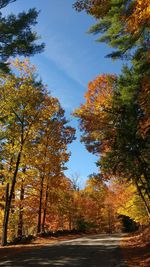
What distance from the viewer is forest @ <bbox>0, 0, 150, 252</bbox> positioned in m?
16.4

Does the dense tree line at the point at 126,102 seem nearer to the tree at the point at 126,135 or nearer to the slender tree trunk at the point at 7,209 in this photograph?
the tree at the point at 126,135

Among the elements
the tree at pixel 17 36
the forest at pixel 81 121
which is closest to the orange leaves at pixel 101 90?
the forest at pixel 81 121

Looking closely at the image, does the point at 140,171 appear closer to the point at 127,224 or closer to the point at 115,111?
the point at 115,111

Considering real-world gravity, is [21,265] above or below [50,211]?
below

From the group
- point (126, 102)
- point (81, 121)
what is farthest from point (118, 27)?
point (81, 121)

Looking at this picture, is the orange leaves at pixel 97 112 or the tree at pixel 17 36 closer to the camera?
the tree at pixel 17 36

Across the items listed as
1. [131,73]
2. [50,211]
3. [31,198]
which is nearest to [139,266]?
[131,73]

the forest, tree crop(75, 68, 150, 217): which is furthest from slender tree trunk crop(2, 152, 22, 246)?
tree crop(75, 68, 150, 217)

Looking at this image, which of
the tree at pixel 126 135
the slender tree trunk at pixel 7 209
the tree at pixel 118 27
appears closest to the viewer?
the tree at pixel 118 27

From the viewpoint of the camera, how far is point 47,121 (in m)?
29.3

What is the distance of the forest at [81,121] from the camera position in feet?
53.7

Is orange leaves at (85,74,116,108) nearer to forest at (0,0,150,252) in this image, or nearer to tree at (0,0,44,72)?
forest at (0,0,150,252)

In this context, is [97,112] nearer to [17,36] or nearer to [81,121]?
[81,121]

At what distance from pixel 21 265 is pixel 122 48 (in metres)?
11.4
